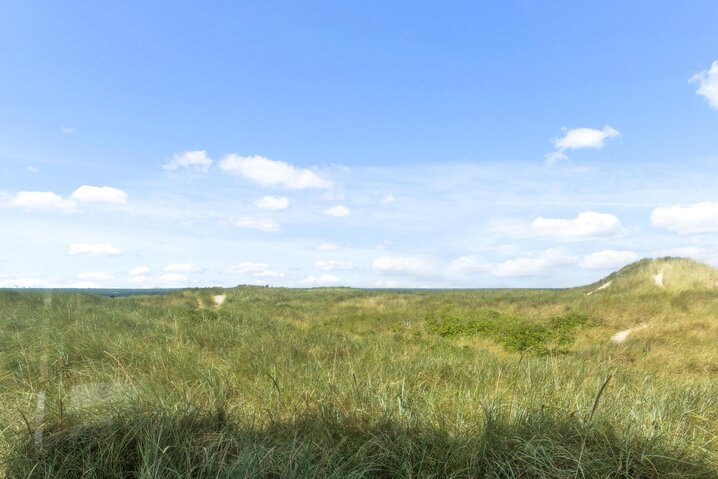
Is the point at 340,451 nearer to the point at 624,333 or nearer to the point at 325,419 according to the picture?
the point at 325,419

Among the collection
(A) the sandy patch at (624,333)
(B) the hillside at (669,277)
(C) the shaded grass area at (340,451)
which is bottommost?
(A) the sandy patch at (624,333)

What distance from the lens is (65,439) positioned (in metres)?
2.96

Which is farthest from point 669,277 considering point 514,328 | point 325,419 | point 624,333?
point 325,419

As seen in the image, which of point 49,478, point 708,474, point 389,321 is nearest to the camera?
point 49,478

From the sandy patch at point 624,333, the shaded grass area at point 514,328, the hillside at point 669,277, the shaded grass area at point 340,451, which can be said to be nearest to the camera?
the shaded grass area at point 340,451

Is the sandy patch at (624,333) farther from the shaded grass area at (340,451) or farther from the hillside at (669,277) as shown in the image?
the shaded grass area at (340,451)

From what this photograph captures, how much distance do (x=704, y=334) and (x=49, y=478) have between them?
14673mm

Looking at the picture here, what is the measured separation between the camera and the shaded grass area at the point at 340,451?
2.71m

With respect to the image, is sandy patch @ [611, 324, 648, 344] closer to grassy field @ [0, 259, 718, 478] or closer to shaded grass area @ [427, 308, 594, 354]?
shaded grass area @ [427, 308, 594, 354]

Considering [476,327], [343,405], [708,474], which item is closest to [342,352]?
[343,405]

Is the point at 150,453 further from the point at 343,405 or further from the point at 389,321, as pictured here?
the point at 389,321

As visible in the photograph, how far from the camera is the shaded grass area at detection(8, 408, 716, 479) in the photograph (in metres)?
2.71

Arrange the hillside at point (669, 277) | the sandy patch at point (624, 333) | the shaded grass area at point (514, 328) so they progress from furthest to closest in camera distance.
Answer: the hillside at point (669, 277), the sandy patch at point (624, 333), the shaded grass area at point (514, 328)

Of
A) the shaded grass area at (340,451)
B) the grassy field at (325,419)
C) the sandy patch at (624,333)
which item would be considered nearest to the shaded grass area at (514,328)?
the sandy patch at (624,333)
